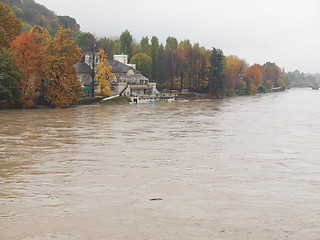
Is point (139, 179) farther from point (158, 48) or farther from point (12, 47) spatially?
point (158, 48)

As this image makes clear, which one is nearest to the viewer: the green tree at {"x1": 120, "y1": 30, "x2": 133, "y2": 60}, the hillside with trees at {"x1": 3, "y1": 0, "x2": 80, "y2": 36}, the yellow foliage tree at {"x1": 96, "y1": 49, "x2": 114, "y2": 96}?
the yellow foliage tree at {"x1": 96, "y1": 49, "x2": 114, "y2": 96}

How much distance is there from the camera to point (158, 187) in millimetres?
16516

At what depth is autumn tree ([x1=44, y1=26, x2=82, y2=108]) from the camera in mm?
62875

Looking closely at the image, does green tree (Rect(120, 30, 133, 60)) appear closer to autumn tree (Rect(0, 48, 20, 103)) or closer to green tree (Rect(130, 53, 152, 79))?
green tree (Rect(130, 53, 152, 79))

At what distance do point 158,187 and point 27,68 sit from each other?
49.4 metres

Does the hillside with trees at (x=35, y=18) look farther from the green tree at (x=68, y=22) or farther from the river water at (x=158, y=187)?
the river water at (x=158, y=187)

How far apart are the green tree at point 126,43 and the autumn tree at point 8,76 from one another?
224ft

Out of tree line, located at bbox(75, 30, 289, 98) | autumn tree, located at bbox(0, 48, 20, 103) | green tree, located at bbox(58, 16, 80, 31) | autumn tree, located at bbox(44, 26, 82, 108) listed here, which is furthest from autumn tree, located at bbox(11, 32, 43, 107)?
green tree, located at bbox(58, 16, 80, 31)

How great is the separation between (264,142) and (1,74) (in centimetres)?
4185

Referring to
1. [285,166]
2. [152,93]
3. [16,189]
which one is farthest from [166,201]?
[152,93]

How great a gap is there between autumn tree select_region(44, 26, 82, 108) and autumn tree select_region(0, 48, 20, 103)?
19.2 ft

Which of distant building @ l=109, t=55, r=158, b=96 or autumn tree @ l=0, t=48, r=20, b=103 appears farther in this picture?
distant building @ l=109, t=55, r=158, b=96

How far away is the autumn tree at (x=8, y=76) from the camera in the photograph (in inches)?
2210

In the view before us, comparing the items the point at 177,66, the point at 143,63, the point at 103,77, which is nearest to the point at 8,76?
the point at 103,77
